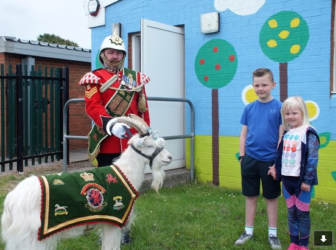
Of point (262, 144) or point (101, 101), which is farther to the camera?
point (262, 144)

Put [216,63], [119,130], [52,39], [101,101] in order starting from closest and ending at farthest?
1. [119,130]
2. [101,101]
3. [216,63]
4. [52,39]

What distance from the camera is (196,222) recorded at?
4941 mm

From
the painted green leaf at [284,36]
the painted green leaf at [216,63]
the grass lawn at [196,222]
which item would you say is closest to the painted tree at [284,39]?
the painted green leaf at [284,36]

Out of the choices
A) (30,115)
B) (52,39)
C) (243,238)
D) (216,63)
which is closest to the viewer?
(243,238)

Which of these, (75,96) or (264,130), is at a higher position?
(75,96)

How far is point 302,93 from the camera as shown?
19.8ft

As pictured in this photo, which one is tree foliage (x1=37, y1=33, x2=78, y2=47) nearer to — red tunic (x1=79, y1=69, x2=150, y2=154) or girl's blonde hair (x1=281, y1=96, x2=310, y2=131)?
red tunic (x1=79, y1=69, x2=150, y2=154)

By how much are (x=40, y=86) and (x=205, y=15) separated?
149 inches

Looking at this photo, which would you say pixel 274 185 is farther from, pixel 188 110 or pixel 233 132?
pixel 188 110

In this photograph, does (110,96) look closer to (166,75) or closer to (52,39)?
(166,75)

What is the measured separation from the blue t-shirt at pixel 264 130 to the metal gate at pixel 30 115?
514 cm

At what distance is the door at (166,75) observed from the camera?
267 inches

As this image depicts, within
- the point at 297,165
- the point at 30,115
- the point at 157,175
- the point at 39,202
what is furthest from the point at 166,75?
the point at 39,202

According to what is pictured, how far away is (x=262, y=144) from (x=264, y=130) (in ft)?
0.48
